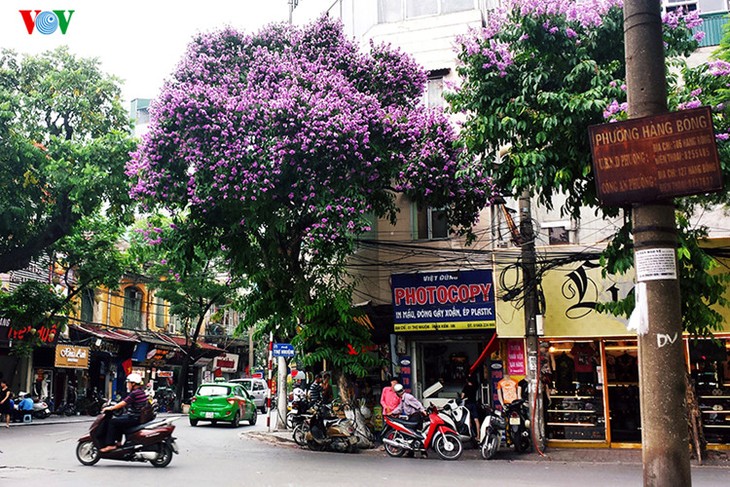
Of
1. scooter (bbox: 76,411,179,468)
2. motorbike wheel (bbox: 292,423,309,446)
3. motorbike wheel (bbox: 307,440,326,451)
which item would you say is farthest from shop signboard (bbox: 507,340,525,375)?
scooter (bbox: 76,411,179,468)

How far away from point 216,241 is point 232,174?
379cm

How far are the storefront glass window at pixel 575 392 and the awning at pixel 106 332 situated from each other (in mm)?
23654

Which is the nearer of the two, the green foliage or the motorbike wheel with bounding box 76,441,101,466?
the motorbike wheel with bounding box 76,441,101,466

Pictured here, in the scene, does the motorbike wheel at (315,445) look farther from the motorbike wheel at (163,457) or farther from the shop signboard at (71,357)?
the shop signboard at (71,357)

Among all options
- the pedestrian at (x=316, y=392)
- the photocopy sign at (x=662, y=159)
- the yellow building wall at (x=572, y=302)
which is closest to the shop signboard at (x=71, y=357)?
the pedestrian at (x=316, y=392)

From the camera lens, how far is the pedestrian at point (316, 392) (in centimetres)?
1705

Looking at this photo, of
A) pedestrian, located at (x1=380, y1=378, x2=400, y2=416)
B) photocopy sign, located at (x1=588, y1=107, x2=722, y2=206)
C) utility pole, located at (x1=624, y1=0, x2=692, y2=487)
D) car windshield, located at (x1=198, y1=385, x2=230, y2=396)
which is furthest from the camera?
car windshield, located at (x1=198, y1=385, x2=230, y2=396)

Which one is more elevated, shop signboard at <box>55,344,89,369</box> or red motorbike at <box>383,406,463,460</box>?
shop signboard at <box>55,344,89,369</box>

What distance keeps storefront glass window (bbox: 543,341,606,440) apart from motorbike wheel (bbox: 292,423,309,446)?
5782 millimetres

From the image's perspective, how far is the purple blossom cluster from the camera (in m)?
13.4

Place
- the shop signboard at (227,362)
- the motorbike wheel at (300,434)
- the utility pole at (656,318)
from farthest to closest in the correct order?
the shop signboard at (227,362)
the motorbike wheel at (300,434)
the utility pole at (656,318)

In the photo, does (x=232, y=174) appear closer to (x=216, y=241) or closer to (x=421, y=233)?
(x=216, y=241)

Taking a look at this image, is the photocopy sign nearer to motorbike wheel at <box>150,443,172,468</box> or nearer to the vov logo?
motorbike wheel at <box>150,443,172,468</box>

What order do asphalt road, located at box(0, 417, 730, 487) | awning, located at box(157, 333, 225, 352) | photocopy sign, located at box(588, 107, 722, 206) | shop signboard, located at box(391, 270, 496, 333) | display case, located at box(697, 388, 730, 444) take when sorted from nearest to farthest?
photocopy sign, located at box(588, 107, 722, 206) < asphalt road, located at box(0, 417, 730, 487) < display case, located at box(697, 388, 730, 444) < shop signboard, located at box(391, 270, 496, 333) < awning, located at box(157, 333, 225, 352)
